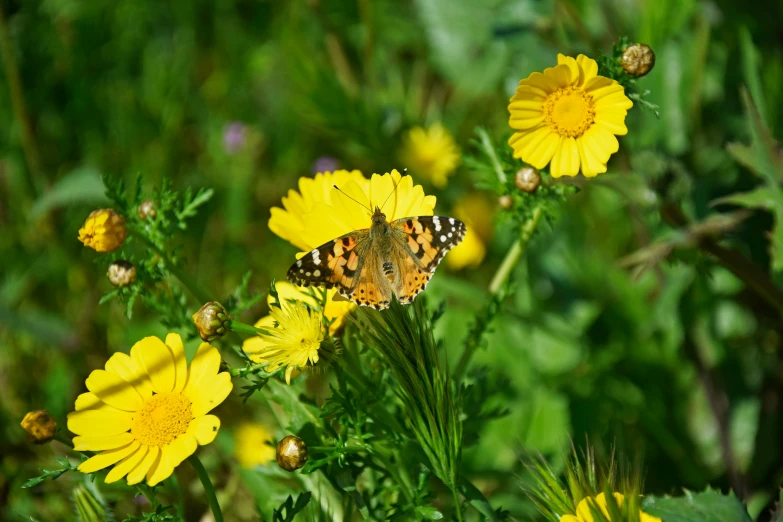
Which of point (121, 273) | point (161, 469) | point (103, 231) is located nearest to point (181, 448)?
point (161, 469)

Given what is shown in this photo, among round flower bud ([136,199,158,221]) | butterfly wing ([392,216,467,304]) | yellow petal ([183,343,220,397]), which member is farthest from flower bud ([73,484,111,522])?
butterfly wing ([392,216,467,304])

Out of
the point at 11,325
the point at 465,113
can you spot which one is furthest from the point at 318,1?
the point at 11,325

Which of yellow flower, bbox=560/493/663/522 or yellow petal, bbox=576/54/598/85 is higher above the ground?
yellow petal, bbox=576/54/598/85

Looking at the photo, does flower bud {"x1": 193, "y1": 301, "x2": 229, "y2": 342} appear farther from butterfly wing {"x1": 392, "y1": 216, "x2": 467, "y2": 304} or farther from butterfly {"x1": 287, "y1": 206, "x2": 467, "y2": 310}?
butterfly wing {"x1": 392, "y1": 216, "x2": 467, "y2": 304}

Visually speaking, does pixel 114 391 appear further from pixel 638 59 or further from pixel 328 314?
pixel 638 59

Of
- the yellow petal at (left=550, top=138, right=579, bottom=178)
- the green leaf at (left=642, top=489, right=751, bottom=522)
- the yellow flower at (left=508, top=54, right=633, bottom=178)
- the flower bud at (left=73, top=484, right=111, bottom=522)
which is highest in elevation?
the yellow flower at (left=508, top=54, right=633, bottom=178)

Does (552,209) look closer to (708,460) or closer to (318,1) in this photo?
(708,460)
